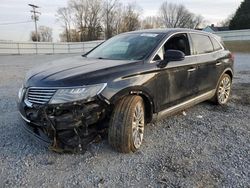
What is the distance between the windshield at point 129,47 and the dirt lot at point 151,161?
4.06ft

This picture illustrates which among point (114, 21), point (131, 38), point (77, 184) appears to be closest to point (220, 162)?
point (77, 184)

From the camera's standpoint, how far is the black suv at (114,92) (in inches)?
137

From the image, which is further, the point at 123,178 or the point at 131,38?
the point at 131,38

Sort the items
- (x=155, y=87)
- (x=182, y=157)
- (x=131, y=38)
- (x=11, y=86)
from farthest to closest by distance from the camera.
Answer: (x=11, y=86) → (x=131, y=38) → (x=155, y=87) → (x=182, y=157)

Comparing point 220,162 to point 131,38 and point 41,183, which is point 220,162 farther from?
point 131,38

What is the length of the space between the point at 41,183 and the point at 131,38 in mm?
2800

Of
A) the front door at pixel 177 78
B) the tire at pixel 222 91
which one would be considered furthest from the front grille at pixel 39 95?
the tire at pixel 222 91

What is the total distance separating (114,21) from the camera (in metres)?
62.1

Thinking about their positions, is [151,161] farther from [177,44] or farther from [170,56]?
[177,44]

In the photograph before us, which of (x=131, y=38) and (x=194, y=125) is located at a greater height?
(x=131, y=38)

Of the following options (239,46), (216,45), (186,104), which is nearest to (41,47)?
(239,46)

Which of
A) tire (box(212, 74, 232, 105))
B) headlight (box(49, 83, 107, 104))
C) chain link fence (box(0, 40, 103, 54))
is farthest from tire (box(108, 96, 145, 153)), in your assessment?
chain link fence (box(0, 40, 103, 54))

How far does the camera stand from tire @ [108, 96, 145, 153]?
3701 mm

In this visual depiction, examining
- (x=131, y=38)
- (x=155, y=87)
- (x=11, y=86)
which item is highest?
(x=131, y=38)
